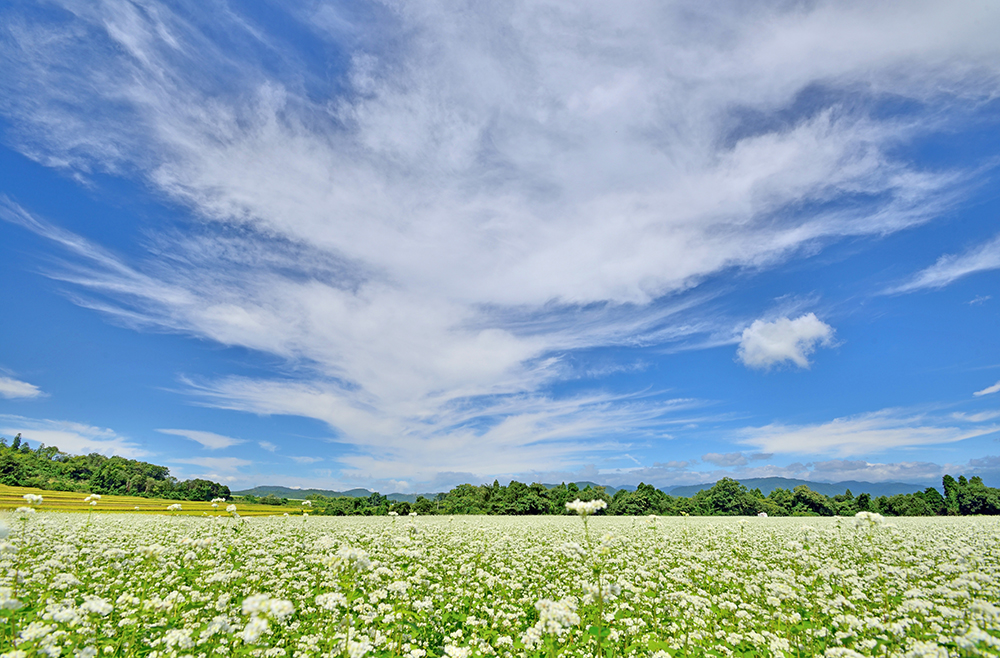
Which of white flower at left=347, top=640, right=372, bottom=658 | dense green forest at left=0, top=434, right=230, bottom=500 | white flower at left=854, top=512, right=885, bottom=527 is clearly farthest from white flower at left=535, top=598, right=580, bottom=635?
dense green forest at left=0, top=434, right=230, bottom=500

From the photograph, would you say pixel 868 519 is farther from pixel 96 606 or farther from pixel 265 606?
pixel 96 606

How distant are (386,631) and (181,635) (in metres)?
3.14

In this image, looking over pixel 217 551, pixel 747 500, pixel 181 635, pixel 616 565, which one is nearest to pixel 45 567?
pixel 217 551

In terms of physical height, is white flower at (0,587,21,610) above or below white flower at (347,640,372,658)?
above

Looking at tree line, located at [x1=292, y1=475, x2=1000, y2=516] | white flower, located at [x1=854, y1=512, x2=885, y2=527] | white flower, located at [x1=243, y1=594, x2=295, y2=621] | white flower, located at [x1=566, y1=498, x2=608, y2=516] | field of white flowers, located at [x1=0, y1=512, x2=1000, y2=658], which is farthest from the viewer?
tree line, located at [x1=292, y1=475, x2=1000, y2=516]

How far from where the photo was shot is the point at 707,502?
83500 millimetres

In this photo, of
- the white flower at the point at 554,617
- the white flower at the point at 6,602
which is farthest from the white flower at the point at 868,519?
the white flower at the point at 6,602

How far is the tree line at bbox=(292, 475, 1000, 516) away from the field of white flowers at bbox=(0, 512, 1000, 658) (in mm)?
57358

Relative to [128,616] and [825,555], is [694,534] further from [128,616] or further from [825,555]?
[128,616]

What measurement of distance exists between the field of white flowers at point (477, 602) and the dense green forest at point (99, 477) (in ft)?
270

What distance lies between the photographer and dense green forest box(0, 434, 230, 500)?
3209 inches

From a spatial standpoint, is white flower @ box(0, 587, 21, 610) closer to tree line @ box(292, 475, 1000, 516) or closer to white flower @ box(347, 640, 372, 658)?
white flower @ box(347, 640, 372, 658)

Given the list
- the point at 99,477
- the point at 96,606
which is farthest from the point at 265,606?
the point at 99,477

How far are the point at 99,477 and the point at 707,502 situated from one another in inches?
5351
